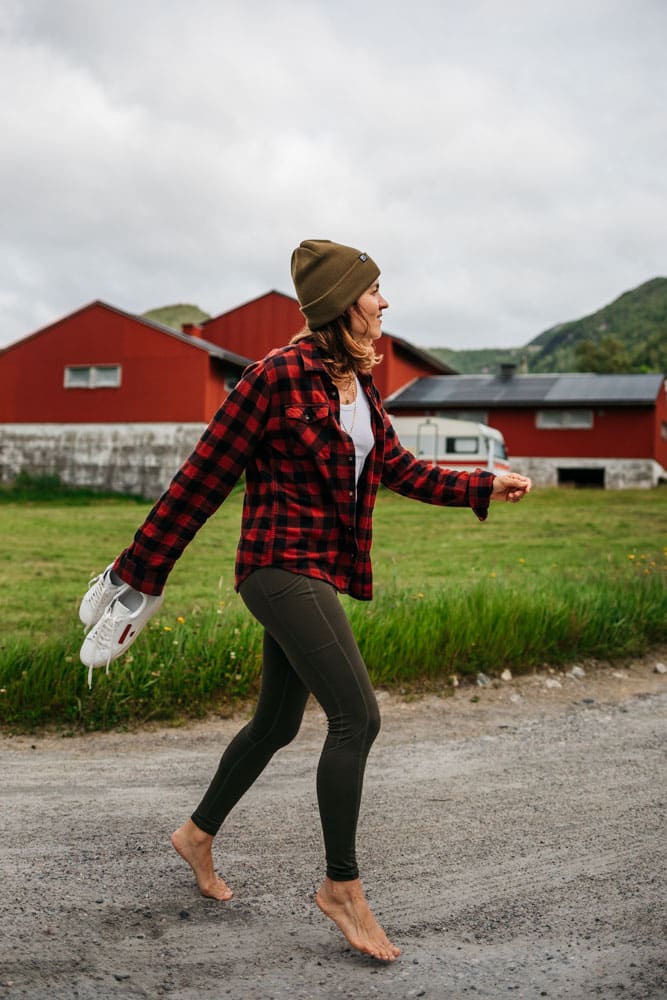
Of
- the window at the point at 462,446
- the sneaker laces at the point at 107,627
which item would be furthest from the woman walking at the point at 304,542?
the window at the point at 462,446

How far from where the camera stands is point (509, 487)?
3.37 meters

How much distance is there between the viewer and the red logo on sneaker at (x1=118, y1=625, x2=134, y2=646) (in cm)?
304

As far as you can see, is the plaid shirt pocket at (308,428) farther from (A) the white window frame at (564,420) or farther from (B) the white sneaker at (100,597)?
(A) the white window frame at (564,420)

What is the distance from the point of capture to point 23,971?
2.58m

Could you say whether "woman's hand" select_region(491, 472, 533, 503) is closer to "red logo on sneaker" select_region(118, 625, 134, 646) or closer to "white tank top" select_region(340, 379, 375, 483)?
"white tank top" select_region(340, 379, 375, 483)

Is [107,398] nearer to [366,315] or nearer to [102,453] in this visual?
[102,453]

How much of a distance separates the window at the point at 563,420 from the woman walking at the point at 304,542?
3173cm

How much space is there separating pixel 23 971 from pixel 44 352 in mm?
30498

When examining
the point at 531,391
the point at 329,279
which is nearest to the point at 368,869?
the point at 329,279

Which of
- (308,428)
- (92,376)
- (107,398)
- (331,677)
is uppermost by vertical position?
(92,376)

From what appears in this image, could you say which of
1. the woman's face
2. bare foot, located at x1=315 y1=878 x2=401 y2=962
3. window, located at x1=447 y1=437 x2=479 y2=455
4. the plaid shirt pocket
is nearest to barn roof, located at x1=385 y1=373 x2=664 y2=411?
window, located at x1=447 y1=437 x2=479 y2=455

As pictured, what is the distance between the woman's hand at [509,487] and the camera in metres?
3.34

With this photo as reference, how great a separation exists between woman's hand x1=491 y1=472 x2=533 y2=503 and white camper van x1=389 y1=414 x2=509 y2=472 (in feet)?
79.7

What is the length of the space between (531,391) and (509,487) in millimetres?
32850
